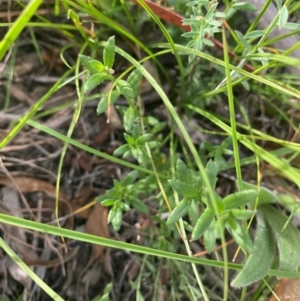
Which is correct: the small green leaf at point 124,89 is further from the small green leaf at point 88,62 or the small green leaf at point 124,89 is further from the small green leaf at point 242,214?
the small green leaf at point 242,214

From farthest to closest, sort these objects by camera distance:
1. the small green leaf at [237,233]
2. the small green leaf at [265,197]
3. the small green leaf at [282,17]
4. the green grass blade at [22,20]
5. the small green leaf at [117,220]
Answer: the small green leaf at [265,197] < the small green leaf at [117,220] < the small green leaf at [282,17] < the small green leaf at [237,233] < the green grass blade at [22,20]

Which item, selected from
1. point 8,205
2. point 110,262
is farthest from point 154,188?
point 8,205

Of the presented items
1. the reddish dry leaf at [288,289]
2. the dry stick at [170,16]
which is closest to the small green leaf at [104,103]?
the dry stick at [170,16]

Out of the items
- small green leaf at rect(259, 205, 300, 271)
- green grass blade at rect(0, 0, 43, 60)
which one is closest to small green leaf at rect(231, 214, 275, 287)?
small green leaf at rect(259, 205, 300, 271)

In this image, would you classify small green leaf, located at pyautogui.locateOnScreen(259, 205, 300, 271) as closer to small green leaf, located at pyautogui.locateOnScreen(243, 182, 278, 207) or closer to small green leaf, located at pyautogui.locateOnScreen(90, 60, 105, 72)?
small green leaf, located at pyautogui.locateOnScreen(243, 182, 278, 207)

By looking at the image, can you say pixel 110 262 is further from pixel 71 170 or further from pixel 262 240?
pixel 262 240

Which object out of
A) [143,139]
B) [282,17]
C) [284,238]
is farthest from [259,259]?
[282,17]
